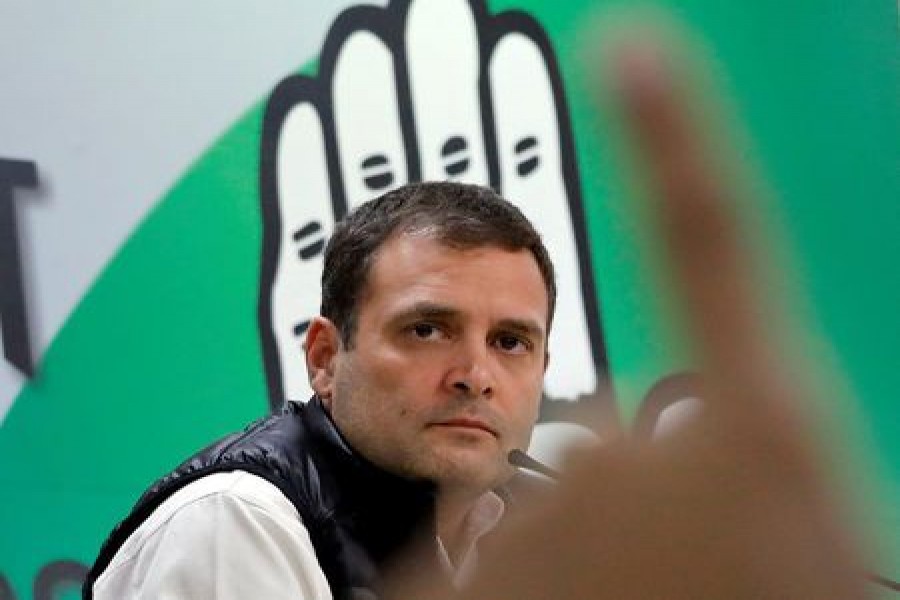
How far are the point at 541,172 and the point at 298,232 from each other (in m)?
0.32

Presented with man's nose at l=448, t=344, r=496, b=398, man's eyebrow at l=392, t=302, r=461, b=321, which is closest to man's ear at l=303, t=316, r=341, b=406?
man's eyebrow at l=392, t=302, r=461, b=321

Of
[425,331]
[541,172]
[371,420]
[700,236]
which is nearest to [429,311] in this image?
[425,331]

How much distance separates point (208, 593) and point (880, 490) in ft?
1.61

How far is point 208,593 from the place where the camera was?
2.28 ft

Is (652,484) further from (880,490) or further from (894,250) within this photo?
(894,250)

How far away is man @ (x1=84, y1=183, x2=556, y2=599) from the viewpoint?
55 cm

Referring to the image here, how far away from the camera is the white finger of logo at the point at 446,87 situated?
1.83m

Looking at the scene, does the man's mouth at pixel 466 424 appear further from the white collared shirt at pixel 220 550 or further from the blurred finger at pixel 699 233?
the blurred finger at pixel 699 233

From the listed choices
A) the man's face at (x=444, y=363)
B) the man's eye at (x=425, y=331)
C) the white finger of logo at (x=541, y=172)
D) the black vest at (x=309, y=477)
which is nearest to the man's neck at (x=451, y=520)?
the man's face at (x=444, y=363)

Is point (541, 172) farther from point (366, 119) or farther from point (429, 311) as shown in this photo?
point (429, 311)

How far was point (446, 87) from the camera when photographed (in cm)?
184

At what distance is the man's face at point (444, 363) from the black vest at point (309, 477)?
0.02m

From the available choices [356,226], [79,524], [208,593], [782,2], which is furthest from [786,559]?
[79,524]

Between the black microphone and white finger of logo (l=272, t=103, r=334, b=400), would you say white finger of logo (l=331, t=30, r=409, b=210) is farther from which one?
the black microphone
